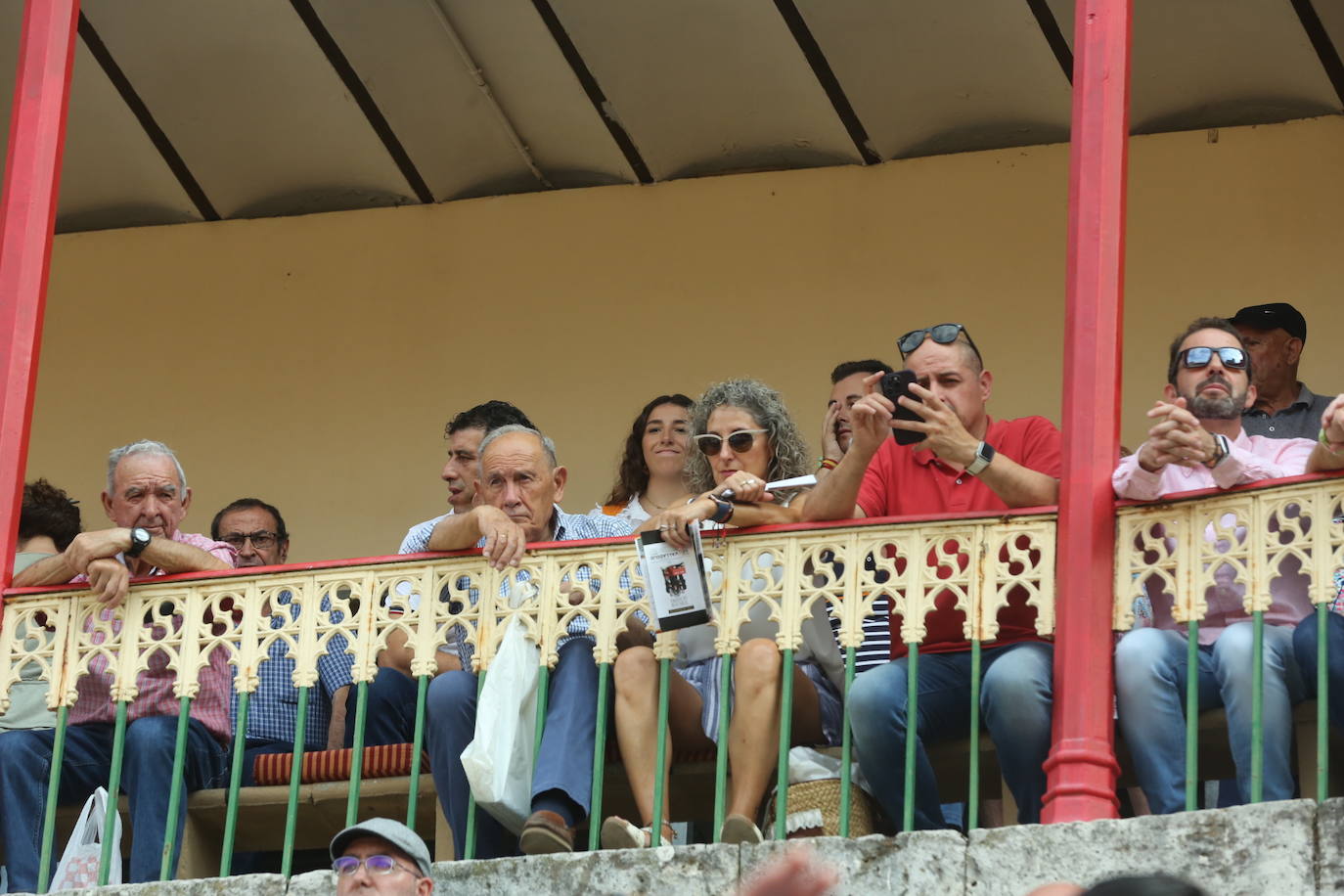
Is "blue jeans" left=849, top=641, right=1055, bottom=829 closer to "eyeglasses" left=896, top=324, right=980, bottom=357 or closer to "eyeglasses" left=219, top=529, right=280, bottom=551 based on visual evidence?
"eyeglasses" left=896, top=324, right=980, bottom=357

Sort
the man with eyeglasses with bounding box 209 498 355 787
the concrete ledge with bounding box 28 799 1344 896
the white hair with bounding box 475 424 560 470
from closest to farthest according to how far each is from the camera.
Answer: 1. the concrete ledge with bounding box 28 799 1344 896
2. the white hair with bounding box 475 424 560 470
3. the man with eyeglasses with bounding box 209 498 355 787

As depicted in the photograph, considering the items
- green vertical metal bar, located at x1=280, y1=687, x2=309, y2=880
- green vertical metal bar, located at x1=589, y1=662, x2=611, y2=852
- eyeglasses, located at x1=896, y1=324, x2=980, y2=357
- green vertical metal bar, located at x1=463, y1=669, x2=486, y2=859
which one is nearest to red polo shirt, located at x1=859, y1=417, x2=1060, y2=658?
eyeglasses, located at x1=896, y1=324, x2=980, y2=357

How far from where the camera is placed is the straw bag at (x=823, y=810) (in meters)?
7.25

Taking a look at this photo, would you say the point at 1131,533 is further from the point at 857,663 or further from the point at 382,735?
the point at 382,735

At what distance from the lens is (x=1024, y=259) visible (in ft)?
35.4

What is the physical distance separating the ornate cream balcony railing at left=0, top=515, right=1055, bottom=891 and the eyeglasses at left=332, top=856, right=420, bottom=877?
0.72 meters

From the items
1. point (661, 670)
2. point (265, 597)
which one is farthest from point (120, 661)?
point (661, 670)

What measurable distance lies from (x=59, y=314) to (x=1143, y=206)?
5.13m

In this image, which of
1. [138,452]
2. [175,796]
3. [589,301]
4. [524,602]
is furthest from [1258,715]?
[589,301]

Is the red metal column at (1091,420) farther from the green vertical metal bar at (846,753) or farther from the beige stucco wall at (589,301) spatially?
the beige stucco wall at (589,301)

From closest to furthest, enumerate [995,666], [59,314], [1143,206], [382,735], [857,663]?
[995,666], [857,663], [382,735], [1143,206], [59,314]

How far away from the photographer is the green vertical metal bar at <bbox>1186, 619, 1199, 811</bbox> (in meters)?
6.73

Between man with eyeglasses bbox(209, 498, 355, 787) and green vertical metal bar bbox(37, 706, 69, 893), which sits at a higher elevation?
man with eyeglasses bbox(209, 498, 355, 787)

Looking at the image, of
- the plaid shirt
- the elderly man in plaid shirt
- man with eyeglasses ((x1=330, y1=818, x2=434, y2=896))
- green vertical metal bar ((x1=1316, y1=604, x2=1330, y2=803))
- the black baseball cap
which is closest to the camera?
green vertical metal bar ((x1=1316, y1=604, x2=1330, y2=803))
